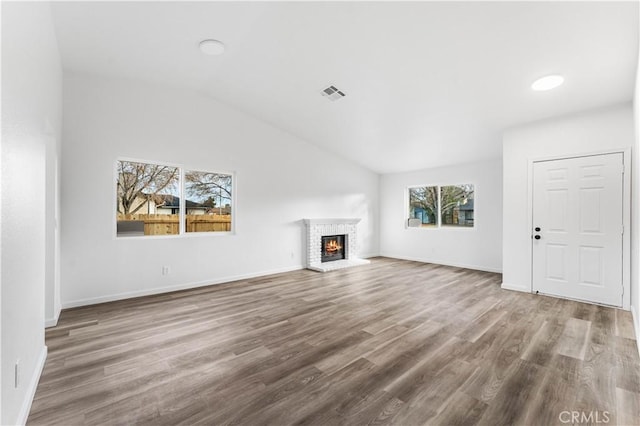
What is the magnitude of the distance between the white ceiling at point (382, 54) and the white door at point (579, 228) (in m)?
0.84

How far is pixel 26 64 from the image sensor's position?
1788mm

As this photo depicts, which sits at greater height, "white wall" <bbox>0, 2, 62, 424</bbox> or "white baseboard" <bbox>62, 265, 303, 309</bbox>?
"white wall" <bbox>0, 2, 62, 424</bbox>

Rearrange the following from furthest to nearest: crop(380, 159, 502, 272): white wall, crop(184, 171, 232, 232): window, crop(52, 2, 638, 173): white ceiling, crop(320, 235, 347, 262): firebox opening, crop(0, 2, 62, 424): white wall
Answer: crop(320, 235, 347, 262): firebox opening → crop(380, 159, 502, 272): white wall → crop(184, 171, 232, 232): window → crop(52, 2, 638, 173): white ceiling → crop(0, 2, 62, 424): white wall

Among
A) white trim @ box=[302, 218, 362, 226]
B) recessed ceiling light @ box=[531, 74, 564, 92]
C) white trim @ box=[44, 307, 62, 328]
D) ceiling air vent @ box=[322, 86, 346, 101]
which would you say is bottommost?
white trim @ box=[44, 307, 62, 328]

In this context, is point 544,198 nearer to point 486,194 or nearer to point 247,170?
point 486,194

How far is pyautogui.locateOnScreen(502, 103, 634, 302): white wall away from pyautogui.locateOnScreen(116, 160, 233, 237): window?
4.65m

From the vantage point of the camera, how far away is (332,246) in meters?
6.87

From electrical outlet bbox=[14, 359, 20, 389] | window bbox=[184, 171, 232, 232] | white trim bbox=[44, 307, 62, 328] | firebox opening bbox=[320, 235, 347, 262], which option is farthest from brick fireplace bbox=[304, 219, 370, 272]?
electrical outlet bbox=[14, 359, 20, 389]

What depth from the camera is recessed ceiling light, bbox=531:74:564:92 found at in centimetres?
327

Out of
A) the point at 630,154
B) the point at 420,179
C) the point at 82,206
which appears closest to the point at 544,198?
the point at 630,154

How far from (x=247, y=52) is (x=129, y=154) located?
2.24 metres

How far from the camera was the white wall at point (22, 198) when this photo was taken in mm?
1413

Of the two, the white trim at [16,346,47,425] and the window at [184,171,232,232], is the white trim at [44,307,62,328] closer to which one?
the white trim at [16,346,47,425]

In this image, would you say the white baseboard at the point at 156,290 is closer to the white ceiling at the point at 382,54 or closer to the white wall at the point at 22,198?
the white wall at the point at 22,198
